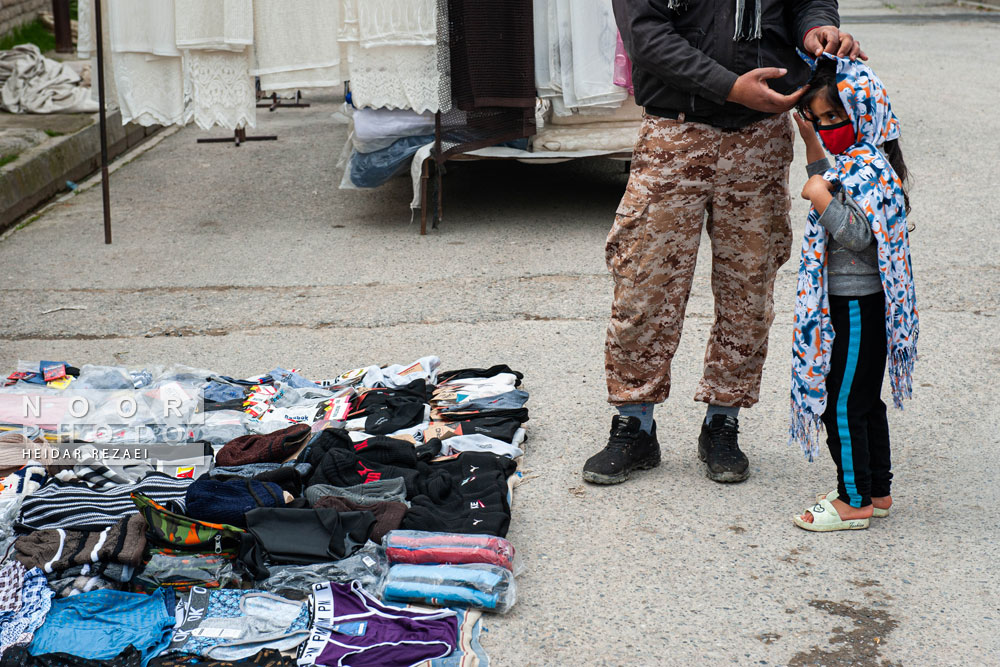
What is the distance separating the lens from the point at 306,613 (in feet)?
8.91

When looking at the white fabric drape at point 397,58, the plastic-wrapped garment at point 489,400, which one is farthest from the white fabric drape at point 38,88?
the plastic-wrapped garment at point 489,400

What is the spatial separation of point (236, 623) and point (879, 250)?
2.02 meters

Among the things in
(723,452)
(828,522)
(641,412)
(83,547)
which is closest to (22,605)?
(83,547)

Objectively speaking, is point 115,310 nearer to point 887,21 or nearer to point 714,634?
point 714,634

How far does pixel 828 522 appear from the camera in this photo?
317 centimetres

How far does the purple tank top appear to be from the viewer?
2.56 metres

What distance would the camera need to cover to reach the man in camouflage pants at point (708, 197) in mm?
3189

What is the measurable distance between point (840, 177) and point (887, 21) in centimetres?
1782

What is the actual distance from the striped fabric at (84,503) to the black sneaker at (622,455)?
136cm

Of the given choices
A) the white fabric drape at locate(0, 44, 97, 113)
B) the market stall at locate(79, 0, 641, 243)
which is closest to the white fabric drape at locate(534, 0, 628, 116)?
the market stall at locate(79, 0, 641, 243)

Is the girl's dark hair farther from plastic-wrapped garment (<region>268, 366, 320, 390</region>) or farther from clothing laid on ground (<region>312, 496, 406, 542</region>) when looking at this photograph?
plastic-wrapped garment (<region>268, 366, 320, 390</region>)

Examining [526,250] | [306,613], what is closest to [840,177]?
[306,613]

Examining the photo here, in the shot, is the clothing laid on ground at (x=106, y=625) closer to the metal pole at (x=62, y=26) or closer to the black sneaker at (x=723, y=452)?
the black sneaker at (x=723, y=452)

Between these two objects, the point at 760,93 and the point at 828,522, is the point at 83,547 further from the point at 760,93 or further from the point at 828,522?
the point at 760,93
